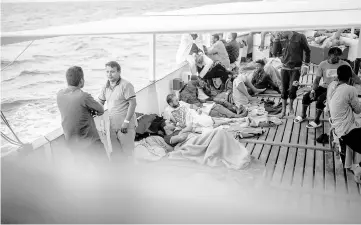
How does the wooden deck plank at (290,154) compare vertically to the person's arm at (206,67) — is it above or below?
below

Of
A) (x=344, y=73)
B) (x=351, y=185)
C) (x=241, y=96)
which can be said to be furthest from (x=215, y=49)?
(x=351, y=185)

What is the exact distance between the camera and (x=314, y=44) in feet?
35.6

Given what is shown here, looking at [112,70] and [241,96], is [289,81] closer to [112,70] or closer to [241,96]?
[241,96]

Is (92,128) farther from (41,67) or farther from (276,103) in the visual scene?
(41,67)

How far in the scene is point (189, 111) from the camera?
5.84 m

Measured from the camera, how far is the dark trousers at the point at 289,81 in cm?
591

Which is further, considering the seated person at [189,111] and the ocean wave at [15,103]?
the ocean wave at [15,103]

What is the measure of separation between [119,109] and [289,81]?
11.3 ft

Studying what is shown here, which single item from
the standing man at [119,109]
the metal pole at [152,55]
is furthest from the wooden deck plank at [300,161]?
the metal pole at [152,55]

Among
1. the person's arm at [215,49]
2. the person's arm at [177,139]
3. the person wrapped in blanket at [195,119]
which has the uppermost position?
the person's arm at [215,49]

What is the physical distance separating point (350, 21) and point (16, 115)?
31.9 ft

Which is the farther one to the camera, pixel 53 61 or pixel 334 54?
pixel 53 61

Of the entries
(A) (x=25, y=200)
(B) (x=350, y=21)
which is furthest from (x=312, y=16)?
(A) (x=25, y=200)

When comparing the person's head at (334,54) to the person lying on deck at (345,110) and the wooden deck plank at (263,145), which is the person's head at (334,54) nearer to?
the person lying on deck at (345,110)
